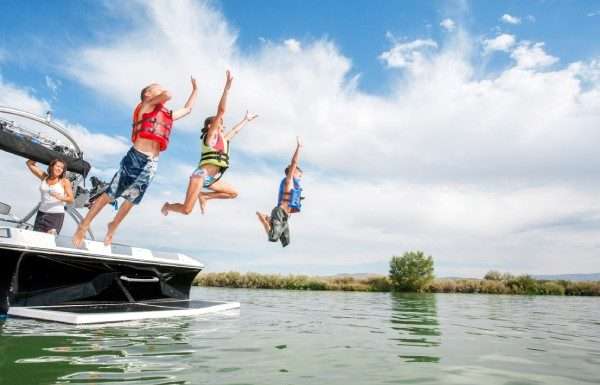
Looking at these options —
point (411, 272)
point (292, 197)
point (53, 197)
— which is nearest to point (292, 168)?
point (292, 197)

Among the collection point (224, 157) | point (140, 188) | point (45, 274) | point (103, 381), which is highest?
point (224, 157)

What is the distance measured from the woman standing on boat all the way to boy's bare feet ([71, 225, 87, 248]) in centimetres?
151

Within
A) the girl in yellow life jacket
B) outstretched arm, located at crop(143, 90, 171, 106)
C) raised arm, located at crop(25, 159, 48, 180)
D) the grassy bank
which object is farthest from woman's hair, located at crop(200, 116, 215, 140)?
the grassy bank

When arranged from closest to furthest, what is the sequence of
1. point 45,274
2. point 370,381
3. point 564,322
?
point 370,381 < point 45,274 < point 564,322

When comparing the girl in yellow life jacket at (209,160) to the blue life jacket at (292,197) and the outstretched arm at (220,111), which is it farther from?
the blue life jacket at (292,197)

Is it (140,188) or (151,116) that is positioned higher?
(151,116)

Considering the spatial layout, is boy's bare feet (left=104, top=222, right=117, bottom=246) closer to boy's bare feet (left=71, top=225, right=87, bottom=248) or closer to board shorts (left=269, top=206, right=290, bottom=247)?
boy's bare feet (left=71, top=225, right=87, bottom=248)

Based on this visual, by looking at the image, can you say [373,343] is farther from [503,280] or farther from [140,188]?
[503,280]

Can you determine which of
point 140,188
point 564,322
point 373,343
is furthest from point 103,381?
point 564,322

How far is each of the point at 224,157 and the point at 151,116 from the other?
1297 mm

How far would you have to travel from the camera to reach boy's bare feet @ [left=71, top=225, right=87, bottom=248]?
6.81 m

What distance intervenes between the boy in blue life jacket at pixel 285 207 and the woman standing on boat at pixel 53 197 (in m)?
3.54

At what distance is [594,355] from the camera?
18.8 ft

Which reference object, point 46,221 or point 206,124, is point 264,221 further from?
point 46,221
